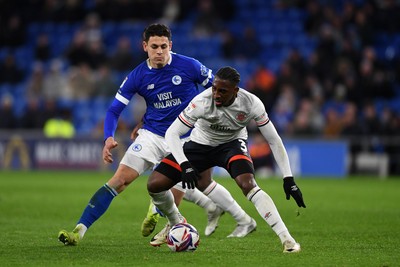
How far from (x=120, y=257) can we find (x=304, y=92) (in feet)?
56.6

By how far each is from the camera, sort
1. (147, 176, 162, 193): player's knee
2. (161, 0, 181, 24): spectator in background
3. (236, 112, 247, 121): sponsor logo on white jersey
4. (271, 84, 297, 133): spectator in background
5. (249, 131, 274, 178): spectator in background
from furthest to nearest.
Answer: (161, 0, 181, 24): spectator in background, (271, 84, 297, 133): spectator in background, (249, 131, 274, 178): spectator in background, (147, 176, 162, 193): player's knee, (236, 112, 247, 121): sponsor logo on white jersey

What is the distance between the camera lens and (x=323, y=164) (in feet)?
78.7

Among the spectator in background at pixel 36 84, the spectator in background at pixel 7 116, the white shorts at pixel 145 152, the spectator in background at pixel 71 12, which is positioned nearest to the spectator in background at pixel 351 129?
the spectator in background at pixel 36 84

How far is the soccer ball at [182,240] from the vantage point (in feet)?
28.2

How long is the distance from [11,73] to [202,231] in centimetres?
1923

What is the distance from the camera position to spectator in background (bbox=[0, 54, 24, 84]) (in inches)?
1127

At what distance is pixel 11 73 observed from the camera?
94.4 ft

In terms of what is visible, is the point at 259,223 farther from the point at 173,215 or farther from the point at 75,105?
the point at 75,105

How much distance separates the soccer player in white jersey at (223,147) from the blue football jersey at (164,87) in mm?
507

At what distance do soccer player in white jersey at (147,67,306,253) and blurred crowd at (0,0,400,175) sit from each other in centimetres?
1488

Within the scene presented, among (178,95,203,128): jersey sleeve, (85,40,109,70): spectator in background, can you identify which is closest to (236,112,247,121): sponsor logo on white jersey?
(178,95,203,128): jersey sleeve

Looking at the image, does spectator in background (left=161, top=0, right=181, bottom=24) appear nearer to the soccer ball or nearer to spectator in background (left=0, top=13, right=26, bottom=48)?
spectator in background (left=0, top=13, right=26, bottom=48)

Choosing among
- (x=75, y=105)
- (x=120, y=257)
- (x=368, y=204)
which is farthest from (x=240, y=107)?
(x=75, y=105)

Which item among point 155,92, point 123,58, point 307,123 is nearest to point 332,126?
point 307,123
